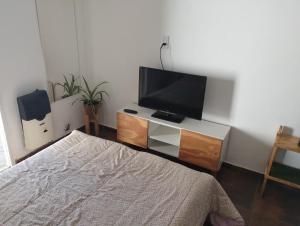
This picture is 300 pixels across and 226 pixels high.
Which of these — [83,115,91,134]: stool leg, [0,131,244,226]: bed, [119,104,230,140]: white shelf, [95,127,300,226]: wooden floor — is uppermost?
[119,104,230,140]: white shelf

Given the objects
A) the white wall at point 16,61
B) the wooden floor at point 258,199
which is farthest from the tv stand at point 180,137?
the white wall at point 16,61

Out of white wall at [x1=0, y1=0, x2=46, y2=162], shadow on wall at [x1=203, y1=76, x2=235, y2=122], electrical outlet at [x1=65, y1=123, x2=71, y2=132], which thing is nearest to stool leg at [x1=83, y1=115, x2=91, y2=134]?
electrical outlet at [x1=65, y1=123, x2=71, y2=132]

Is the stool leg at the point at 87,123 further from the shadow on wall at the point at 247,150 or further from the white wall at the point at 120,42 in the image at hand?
the shadow on wall at the point at 247,150

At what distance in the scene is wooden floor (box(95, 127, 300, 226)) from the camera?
7.13ft

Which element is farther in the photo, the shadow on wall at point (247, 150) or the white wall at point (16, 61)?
the shadow on wall at point (247, 150)

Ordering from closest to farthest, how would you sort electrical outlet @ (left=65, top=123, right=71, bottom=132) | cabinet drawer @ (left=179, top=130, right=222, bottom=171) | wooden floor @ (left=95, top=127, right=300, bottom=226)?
wooden floor @ (left=95, top=127, right=300, bottom=226) → cabinet drawer @ (left=179, top=130, right=222, bottom=171) → electrical outlet @ (left=65, top=123, right=71, bottom=132)

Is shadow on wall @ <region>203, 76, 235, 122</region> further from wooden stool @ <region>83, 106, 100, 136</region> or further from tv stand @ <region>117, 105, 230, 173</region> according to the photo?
wooden stool @ <region>83, 106, 100, 136</region>

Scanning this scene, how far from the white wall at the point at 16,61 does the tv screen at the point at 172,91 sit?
124cm

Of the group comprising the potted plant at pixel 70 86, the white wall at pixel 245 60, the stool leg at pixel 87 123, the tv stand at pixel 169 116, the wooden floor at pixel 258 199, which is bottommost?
the wooden floor at pixel 258 199

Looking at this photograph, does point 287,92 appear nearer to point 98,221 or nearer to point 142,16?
point 142,16

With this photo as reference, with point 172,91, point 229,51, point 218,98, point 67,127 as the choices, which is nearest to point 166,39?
point 172,91

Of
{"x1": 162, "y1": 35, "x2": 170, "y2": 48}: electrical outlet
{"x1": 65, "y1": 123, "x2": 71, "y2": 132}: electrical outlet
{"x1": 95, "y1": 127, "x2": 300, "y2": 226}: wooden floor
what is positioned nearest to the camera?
{"x1": 95, "y1": 127, "x2": 300, "y2": 226}: wooden floor

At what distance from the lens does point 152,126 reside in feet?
9.89

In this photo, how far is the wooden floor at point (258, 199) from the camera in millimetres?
2172
